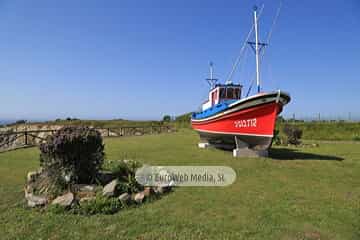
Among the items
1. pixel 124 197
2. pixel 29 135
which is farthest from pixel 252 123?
pixel 29 135

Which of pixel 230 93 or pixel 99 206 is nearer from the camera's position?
pixel 99 206

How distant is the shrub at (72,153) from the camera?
174 inches

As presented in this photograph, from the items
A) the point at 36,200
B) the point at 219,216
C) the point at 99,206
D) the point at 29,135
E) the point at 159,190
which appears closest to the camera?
the point at 219,216

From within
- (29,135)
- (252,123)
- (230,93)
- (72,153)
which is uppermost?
(230,93)

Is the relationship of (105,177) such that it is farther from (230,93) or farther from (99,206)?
(230,93)

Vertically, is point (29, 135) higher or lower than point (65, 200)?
higher

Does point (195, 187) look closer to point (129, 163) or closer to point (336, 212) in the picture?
point (129, 163)

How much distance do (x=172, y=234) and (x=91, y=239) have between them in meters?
1.03

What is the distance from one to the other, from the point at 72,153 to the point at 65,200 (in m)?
0.90

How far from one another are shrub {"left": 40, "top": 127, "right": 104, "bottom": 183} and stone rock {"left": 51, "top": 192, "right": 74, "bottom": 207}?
46 cm

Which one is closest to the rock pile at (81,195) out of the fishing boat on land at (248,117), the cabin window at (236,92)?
the fishing boat on land at (248,117)

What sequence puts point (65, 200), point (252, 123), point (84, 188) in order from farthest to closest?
point (252, 123) → point (84, 188) → point (65, 200)

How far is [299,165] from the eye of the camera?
26.6ft

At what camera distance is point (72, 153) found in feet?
14.7
